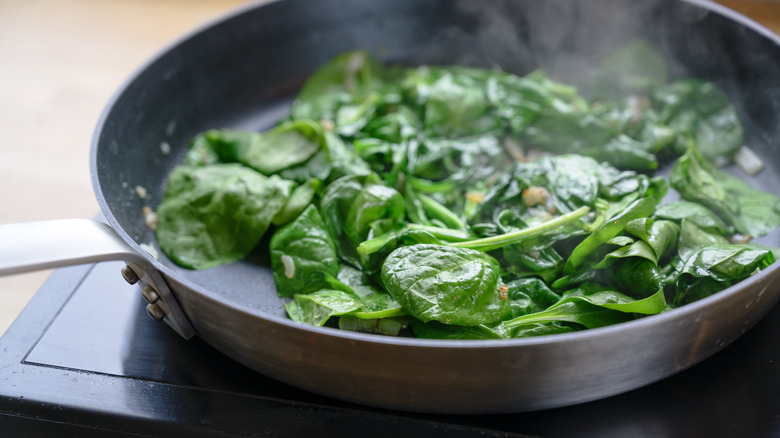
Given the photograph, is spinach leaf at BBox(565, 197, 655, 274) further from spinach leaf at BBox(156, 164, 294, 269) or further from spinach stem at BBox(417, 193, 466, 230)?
spinach leaf at BBox(156, 164, 294, 269)

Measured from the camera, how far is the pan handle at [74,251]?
2.35ft

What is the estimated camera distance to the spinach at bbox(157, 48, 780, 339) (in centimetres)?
91

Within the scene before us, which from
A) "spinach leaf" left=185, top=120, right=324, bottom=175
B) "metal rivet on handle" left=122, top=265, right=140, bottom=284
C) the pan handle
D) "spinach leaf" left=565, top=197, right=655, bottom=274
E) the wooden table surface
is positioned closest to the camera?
the pan handle

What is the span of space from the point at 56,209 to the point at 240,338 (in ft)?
2.86

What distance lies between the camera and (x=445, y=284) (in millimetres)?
862

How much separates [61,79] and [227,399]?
1359 mm

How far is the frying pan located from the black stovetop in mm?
36

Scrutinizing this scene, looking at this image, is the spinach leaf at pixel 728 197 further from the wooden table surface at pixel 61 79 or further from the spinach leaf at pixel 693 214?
the wooden table surface at pixel 61 79

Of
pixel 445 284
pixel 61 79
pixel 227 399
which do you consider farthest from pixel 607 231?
pixel 61 79

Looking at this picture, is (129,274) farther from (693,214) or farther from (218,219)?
(693,214)

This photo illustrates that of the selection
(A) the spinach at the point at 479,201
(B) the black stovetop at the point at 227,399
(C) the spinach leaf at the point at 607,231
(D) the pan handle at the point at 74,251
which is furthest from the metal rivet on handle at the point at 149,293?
(C) the spinach leaf at the point at 607,231

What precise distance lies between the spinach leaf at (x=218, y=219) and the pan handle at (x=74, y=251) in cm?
26

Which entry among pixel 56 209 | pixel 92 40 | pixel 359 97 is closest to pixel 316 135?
pixel 359 97

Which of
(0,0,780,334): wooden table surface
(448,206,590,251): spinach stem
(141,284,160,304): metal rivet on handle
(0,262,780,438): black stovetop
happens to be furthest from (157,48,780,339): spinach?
(0,0,780,334): wooden table surface
